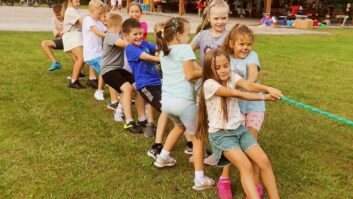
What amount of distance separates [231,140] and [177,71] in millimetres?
917

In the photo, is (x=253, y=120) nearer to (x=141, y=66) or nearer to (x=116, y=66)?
(x=141, y=66)

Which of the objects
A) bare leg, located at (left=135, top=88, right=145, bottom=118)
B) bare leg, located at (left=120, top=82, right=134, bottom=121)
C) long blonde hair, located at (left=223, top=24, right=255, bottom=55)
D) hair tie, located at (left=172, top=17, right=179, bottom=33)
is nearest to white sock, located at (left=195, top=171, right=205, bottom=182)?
long blonde hair, located at (left=223, top=24, right=255, bottom=55)

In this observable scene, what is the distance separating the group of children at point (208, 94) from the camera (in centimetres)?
331

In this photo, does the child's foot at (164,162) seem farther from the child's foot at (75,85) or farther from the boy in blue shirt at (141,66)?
the child's foot at (75,85)

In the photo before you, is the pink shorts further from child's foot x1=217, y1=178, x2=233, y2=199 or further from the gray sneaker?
the gray sneaker

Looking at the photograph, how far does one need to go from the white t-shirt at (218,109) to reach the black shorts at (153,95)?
50.4 inches

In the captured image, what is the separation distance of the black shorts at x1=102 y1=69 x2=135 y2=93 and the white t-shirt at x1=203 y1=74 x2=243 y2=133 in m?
2.21

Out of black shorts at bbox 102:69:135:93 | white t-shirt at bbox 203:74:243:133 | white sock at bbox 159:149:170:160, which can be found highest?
white t-shirt at bbox 203:74:243:133

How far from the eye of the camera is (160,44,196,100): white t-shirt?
12.6ft

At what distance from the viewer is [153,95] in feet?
15.4

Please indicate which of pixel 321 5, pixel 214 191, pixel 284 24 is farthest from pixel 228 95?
pixel 321 5

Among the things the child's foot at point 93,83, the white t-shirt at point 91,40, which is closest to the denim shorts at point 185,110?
the white t-shirt at point 91,40

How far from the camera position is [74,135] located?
500cm

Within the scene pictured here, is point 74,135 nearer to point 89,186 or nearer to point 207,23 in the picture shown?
point 89,186
